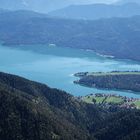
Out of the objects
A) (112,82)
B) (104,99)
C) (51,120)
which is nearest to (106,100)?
(104,99)

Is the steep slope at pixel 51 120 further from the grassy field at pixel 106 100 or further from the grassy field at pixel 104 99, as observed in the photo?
the grassy field at pixel 104 99

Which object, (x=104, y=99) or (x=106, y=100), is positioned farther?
(x=104, y=99)

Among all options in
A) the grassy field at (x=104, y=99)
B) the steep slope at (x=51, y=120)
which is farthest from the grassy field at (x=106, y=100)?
the steep slope at (x=51, y=120)

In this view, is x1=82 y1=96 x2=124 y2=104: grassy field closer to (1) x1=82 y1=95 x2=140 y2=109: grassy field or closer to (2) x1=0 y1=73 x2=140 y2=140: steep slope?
(1) x1=82 y1=95 x2=140 y2=109: grassy field

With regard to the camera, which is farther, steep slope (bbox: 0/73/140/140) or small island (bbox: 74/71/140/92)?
small island (bbox: 74/71/140/92)

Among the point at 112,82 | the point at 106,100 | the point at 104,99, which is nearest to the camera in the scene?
the point at 106,100

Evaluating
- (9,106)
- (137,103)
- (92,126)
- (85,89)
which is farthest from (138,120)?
(85,89)

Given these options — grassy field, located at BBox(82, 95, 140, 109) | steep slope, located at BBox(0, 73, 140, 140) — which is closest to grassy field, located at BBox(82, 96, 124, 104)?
grassy field, located at BBox(82, 95, 140, 109)

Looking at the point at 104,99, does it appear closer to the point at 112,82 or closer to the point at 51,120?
the point at 112,82

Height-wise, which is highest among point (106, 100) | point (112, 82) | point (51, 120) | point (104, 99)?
point (112, 82)
